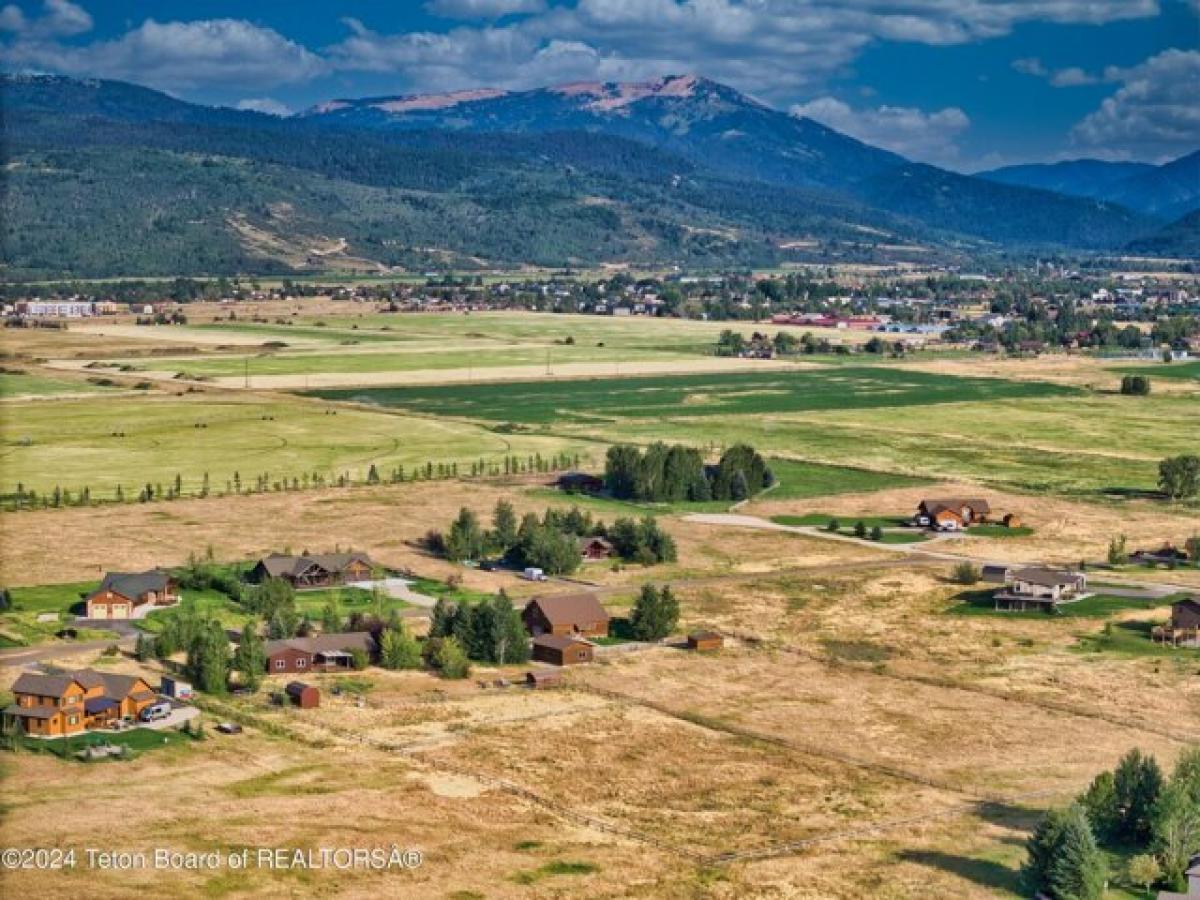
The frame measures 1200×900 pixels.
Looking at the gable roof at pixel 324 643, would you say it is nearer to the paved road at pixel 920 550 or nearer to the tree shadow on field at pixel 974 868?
the tree shadow on field at pixel 974 868

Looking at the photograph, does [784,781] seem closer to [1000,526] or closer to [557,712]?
[557,712]

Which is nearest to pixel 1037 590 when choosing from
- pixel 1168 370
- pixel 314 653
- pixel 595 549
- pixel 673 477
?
pixel 595 549

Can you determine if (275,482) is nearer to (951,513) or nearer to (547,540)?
(547,540)

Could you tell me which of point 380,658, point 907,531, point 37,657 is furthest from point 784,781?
point 907,531

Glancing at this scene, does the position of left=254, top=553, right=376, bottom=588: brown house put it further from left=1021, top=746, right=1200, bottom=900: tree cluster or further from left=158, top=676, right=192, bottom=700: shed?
left=1021, top=746, right=1200, bottom=900: tree cluster

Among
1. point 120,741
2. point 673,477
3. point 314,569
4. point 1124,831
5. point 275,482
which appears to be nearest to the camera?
point 1124,831
